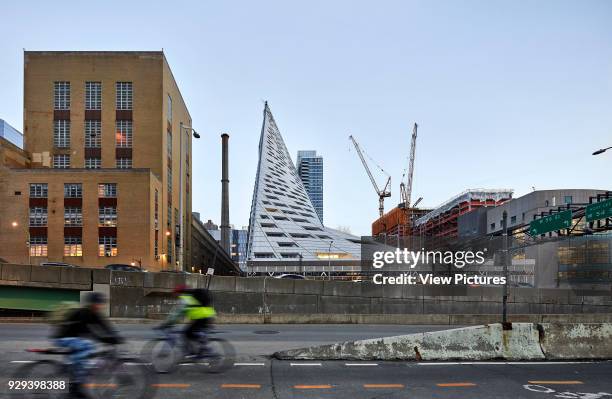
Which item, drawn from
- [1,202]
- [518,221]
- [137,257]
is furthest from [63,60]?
[518,221]

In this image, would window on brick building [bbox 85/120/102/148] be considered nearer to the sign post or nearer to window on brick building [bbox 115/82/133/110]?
window on brick building [bbox 115/82/133/110]

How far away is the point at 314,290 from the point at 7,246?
161 feet

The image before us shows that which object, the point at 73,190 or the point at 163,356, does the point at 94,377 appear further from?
the point at 73,190

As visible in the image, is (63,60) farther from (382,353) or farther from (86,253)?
(382,353)

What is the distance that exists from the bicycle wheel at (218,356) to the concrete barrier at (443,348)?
5.78ft

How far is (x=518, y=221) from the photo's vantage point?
94.8 m

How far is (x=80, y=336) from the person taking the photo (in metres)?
7.40

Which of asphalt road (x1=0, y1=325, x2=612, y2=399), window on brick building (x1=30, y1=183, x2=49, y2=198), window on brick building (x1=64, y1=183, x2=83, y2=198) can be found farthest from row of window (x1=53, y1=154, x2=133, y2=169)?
asphalt road (x1=0, y1=325, x2=612, y2=399)

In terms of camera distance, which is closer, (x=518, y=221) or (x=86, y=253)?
(x=86, y=253)

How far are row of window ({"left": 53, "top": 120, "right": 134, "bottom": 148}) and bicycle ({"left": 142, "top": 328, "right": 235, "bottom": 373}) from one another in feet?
220

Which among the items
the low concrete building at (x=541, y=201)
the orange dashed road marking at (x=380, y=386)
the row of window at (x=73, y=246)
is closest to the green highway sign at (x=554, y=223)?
the orange dashed road marking at (x=380, y=386)

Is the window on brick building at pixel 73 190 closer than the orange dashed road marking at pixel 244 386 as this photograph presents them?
No

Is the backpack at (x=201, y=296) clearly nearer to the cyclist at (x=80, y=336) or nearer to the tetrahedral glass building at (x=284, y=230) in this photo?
the cyclist at (x=80, y=336)

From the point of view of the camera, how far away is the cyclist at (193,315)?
9695mm
